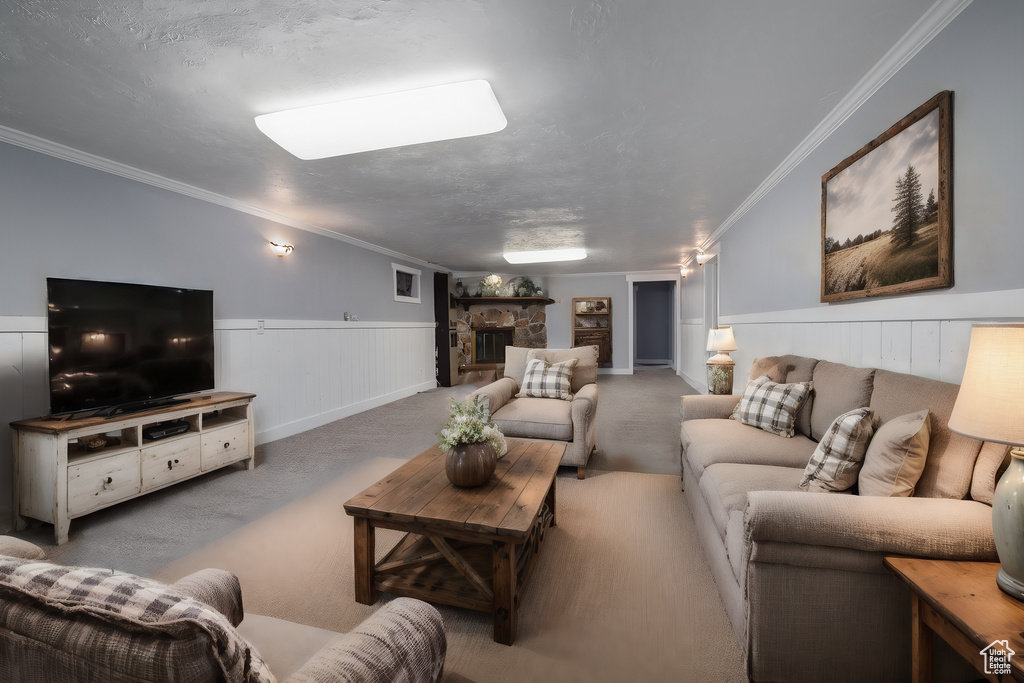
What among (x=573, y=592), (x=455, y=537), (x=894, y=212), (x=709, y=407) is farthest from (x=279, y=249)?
(x=894, y=212)

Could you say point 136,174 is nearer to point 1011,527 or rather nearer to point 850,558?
point 850,558

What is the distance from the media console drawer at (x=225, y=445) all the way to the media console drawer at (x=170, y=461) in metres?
0.07

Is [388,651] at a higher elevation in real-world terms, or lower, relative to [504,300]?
lower

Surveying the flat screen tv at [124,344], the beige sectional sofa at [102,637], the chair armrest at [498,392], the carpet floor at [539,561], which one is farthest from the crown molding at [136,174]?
the beige sectional sofa at [102,637]

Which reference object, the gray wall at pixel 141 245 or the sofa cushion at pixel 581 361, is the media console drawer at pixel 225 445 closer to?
the gray wall at pixel 141 245

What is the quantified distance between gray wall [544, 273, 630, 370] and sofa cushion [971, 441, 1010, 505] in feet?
24.2

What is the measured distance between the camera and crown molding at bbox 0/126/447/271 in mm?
2363

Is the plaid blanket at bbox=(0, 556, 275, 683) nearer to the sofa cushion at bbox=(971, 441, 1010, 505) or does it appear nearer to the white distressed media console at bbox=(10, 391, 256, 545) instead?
the sofa cushion at bbox=(971, 441, 1010, 505)

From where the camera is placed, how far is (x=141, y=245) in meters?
2.96

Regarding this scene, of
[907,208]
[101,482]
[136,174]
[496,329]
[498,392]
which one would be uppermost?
[136,174]

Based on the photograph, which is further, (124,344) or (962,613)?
(124,344)

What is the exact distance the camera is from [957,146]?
4.96ft

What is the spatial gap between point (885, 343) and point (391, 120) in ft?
8.84

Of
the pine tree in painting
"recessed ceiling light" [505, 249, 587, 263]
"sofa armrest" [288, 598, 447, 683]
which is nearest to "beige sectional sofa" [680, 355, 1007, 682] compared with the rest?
the pine tree in painting
